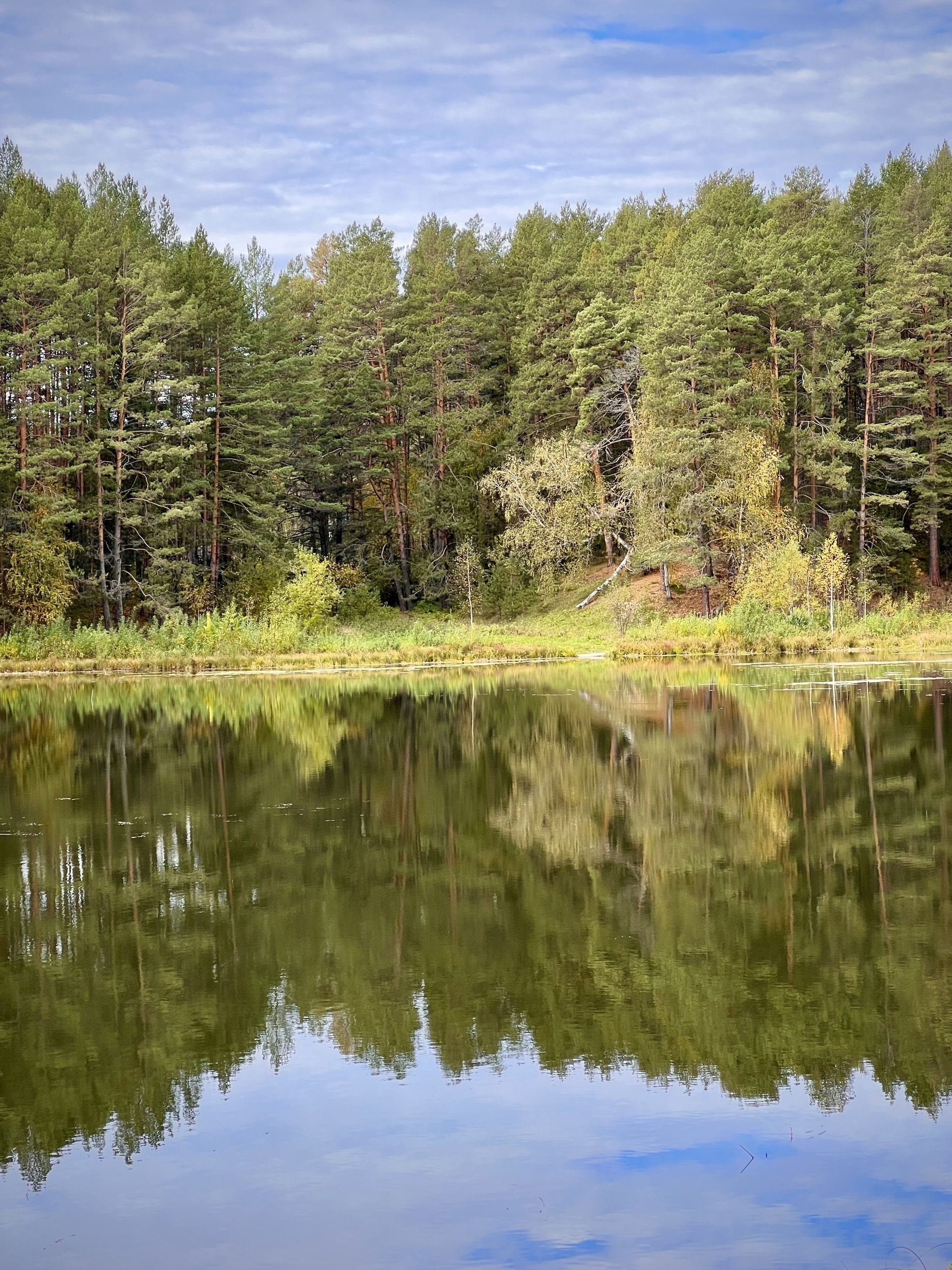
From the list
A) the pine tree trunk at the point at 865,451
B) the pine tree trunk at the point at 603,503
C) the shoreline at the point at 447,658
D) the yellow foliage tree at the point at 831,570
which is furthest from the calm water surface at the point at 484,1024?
the pine tree trunk at the point at 603,503

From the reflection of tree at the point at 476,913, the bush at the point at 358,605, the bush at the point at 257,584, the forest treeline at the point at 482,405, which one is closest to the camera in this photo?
the reflection of tree at the point at 476,913

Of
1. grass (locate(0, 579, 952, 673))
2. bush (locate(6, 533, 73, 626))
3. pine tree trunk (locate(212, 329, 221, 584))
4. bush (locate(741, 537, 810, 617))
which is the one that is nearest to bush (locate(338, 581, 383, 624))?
pine tree trunk (locate(212, 329, 221, 584))

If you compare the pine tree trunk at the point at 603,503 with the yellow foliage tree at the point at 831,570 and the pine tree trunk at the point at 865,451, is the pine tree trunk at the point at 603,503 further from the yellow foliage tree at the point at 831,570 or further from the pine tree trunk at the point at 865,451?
the yellow foliage tree at the point at 831,570

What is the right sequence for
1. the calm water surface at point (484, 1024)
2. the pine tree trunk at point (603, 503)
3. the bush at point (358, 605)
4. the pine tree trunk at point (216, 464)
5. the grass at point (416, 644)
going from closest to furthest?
the calm water surface at point (484, 1024), the grass at point (416, 644), the pine tree trunk at point (216, 464), the pine tree trunk at point (603, 503), the bush at point (358, 605)

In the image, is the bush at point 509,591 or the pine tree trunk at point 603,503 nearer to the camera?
the pine tree trunk at point 603,503

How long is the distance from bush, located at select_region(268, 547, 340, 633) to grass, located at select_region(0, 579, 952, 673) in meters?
0.85

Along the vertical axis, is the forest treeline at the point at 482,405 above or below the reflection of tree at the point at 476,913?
above

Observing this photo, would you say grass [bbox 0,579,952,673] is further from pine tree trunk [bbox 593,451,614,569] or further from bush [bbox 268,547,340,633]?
pine tree trunk [bbox 593,451,614,569]

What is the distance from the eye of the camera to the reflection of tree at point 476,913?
745 centimetres

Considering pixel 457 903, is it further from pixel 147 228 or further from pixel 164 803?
pixel 147 228

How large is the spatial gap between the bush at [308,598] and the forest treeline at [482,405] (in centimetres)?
286

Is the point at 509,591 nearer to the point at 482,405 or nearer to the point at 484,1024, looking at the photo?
the point at 482,405

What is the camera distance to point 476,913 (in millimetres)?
10609

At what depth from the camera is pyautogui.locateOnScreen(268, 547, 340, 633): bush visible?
47500 mm
